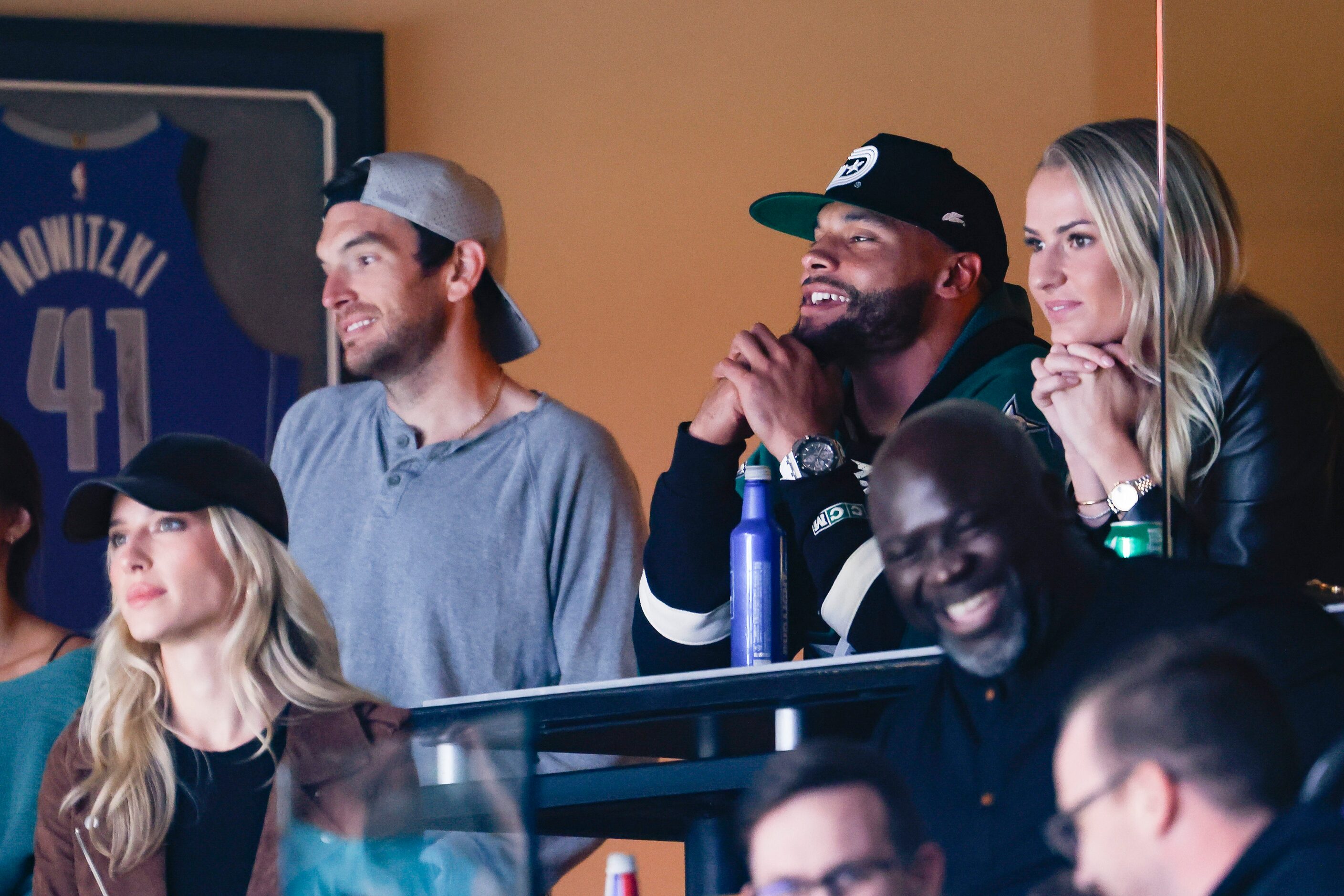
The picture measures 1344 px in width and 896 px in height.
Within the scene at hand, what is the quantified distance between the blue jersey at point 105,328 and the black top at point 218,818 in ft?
3.54

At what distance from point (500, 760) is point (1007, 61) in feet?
5.35

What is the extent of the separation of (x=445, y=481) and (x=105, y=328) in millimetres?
973

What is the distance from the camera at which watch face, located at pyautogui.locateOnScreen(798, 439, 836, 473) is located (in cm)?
112

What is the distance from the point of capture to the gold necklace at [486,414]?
1.67 meters

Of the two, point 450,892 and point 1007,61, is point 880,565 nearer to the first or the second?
point 450,892

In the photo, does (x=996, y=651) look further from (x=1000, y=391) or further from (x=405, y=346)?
(x=405, y=346)

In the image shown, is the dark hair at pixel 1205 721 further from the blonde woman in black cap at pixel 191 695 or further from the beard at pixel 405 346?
the beard at pixel 405 346

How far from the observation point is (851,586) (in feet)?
3.45

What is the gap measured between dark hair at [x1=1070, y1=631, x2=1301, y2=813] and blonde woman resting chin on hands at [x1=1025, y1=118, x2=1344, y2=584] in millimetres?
93

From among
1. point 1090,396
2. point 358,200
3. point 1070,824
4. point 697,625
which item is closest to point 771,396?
point 697,625

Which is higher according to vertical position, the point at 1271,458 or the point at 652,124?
the point at 652,124

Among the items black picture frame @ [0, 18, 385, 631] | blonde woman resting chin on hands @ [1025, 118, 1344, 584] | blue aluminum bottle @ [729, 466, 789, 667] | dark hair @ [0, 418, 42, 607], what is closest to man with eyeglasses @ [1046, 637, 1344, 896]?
blonde woman resting chin on hands @ [1025, 118, 1344, 584]

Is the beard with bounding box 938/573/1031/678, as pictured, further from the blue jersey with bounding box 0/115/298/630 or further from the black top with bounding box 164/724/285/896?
the blue jersey with bounding box 0/115/298/630

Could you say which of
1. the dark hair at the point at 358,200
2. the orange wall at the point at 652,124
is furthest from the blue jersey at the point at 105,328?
the dark hair at the point at 358,200
